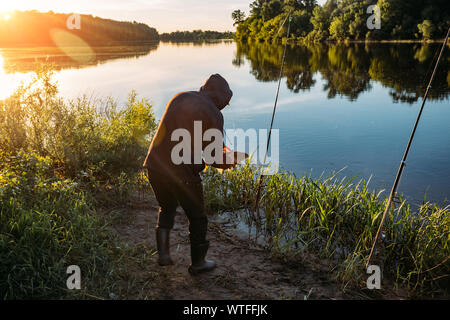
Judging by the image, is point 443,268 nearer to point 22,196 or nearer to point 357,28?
point 22,196

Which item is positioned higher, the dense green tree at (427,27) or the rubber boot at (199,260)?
the dense green tree at (427,27)

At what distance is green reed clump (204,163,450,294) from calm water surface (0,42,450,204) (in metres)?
1.42

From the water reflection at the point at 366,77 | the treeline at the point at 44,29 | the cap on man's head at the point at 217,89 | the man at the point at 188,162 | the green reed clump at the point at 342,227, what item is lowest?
the green reed clump at the point at 342,227

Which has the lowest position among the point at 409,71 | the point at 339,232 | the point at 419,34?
the point at 339,232

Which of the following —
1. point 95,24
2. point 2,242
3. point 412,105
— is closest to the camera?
point 2,242

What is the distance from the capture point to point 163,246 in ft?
12.6

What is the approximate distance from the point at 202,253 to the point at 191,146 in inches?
46.2

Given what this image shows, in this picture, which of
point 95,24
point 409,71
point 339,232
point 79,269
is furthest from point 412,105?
point 95,24

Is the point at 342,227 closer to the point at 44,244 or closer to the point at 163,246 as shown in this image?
the point at 163,246

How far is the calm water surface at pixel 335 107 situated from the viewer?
10031mm

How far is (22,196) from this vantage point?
4.29 metres

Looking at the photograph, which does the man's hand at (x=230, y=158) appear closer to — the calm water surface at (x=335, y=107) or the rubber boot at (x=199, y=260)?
the rubber boot at (x=199, y=260)

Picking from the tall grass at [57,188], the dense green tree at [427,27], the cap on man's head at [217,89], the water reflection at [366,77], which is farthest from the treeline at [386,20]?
the cap on man's head at [217,89]

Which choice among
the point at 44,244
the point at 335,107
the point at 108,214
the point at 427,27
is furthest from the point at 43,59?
the point at 427,27
